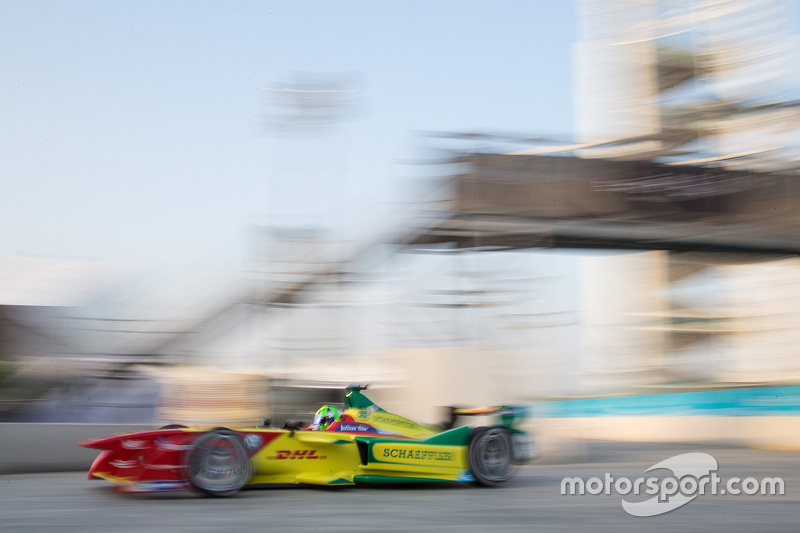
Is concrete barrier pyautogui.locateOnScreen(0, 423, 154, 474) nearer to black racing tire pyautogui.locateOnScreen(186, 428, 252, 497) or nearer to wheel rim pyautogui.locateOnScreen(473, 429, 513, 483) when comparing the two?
black racing tire pyautogui.locateOnScreen(186, 428, 252, 497)

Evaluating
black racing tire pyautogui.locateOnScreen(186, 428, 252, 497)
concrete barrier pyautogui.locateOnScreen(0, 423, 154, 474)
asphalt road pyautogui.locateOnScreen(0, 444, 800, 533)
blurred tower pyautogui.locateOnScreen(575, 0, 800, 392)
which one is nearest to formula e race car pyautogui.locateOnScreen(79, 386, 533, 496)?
black racing tire pyautogui.locateOnScreen(186, 428, 252, 497)

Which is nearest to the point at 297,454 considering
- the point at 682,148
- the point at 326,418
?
the point at 326,418

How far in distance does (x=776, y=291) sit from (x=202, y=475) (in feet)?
71.8

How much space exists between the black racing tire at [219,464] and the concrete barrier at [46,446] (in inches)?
174

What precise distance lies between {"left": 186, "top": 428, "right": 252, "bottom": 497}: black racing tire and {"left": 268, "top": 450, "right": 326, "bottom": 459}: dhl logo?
349 millimetres

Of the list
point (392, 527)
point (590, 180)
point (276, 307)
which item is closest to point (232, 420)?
point (276, 307)

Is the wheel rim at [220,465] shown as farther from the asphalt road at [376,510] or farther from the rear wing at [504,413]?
the rear wing at [504,413]

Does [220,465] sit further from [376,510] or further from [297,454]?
[376,510]

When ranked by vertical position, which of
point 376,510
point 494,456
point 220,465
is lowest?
point 376,510

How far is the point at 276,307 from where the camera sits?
57.3ft

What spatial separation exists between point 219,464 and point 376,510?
6.06 feet

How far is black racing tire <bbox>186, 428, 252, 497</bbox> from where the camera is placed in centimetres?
770

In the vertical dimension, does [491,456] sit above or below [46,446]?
below

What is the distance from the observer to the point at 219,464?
311 inches
